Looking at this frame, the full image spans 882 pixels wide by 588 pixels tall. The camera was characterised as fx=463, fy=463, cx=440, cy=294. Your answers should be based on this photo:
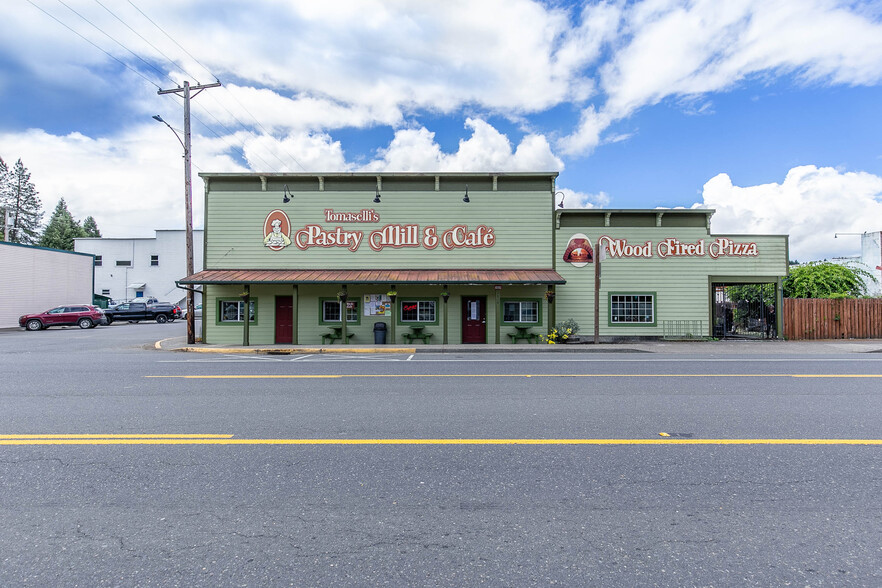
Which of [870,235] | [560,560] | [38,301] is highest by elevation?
[870,235]

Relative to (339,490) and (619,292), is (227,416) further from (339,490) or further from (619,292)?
(619,292)

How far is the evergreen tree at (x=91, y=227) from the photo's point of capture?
81875mm

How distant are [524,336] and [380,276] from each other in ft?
20.3

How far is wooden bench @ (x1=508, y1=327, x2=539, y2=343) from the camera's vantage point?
1845 centimetres

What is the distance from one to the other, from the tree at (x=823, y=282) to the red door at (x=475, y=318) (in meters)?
16.5

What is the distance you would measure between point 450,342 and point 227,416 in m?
13.1

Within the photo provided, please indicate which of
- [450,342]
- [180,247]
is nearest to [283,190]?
[450,342]

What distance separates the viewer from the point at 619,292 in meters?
19.1

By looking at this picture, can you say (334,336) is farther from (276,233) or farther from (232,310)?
(276,233)

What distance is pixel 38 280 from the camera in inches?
1195

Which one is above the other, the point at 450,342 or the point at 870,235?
the point at 870,235

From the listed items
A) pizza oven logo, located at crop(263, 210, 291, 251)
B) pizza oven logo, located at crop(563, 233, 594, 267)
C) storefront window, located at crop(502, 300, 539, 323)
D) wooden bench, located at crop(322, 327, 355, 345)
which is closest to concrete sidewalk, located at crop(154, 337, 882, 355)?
wooden bench, located at crop(322, 327, 355, 345)

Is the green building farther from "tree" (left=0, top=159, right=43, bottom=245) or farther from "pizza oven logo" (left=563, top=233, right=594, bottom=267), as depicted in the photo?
"tree" (left=0, top=159, right=43, bottom=245)

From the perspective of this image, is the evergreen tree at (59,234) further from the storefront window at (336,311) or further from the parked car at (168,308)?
the storefront window at (336,311)
